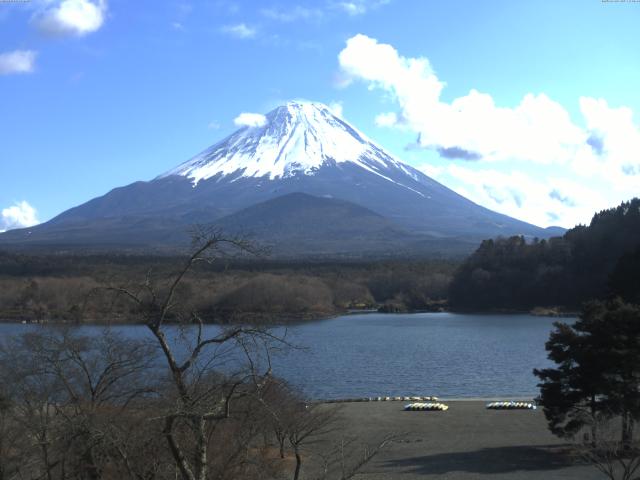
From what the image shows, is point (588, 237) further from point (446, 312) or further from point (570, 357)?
point (570, 357)

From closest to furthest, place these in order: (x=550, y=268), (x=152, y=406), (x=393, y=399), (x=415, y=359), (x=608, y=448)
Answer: (x=152, y=406) → (x=608, y=448) → (x=393, y=399) → (x=415, y=359) → (x=550, y=268)

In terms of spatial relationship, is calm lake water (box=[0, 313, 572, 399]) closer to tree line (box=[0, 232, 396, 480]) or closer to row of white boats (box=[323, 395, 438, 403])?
row of white boats (box=[323, 395, 438, 403])

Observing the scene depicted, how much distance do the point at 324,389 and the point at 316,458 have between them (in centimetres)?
872

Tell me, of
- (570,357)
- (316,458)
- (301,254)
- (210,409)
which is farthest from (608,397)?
(301,254)

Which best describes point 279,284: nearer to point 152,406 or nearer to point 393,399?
point 393,399

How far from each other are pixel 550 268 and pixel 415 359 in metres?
29.3

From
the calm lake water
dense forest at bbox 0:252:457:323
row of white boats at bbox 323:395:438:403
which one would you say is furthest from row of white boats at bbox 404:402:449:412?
dense forest at bbox 0:252:457:323

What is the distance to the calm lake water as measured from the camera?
77.2 feet

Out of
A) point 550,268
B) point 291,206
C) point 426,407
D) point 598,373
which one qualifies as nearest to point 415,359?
point 426,407

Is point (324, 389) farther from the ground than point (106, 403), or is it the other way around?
point (106, 403)

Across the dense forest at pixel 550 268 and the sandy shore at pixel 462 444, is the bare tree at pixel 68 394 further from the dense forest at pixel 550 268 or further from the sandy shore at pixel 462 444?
the dense forest at pixel 550 268

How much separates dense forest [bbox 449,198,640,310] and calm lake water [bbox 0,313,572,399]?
8598 millimetres

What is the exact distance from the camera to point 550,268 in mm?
56406

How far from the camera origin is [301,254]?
336ft
